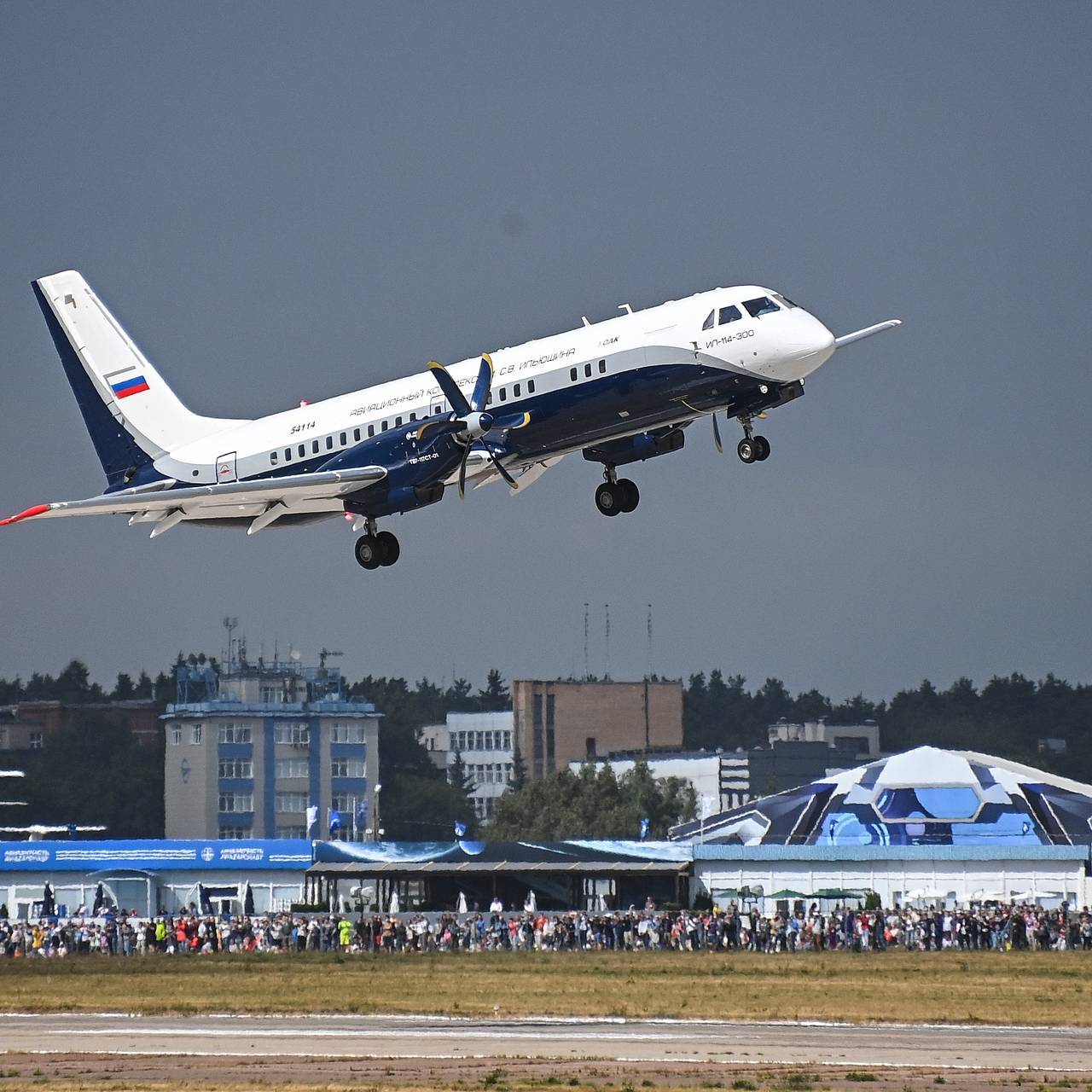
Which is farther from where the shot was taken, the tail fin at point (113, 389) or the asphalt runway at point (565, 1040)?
the tail fin at point (113, 389)

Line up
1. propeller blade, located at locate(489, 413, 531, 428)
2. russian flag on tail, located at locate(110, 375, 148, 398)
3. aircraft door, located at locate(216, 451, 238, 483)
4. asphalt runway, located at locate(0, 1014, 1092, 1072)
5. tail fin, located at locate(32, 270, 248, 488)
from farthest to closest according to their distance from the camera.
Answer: russian flag on tail, located at locate(110, 375, 148, 398)
tail fin, located at locate(32, 270, 248, 488)
aircraft door, located at locate(216, 451, 238, 483)
propeller blade, located at locate(489, 413, 531, 428)
asphalt runway, located at locate(0, 1014, 1092, 1072)

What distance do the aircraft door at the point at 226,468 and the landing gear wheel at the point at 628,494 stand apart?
36.5 feet

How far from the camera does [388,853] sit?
8519cm

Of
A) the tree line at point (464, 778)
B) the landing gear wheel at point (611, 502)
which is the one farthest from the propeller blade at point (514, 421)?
the tree line at point (464, 778)

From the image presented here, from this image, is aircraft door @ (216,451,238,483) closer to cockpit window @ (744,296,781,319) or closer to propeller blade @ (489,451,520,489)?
propeller blade @ (489,451,520,489)

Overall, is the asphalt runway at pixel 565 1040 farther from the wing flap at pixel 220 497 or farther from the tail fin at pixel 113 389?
the tail fin at pixel 113 389

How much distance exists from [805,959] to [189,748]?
9151 centimetres

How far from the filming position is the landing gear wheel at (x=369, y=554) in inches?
1951

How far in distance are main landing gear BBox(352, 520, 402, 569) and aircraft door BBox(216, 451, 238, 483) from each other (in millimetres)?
4953

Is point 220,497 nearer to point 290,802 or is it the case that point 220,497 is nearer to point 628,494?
point 628,494

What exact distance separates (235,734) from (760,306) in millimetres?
111106

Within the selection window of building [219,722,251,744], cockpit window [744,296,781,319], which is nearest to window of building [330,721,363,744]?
window of building [219,722,251,744]

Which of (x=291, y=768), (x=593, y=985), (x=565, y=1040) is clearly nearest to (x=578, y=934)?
(x=593, y=985)

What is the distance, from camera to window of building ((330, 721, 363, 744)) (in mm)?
154875
